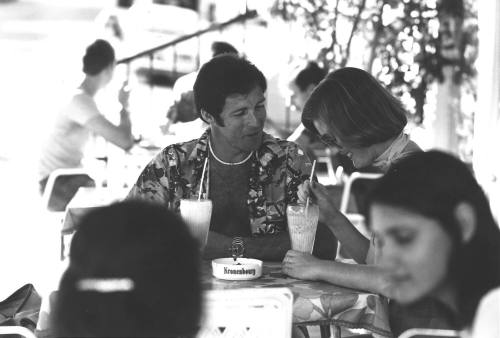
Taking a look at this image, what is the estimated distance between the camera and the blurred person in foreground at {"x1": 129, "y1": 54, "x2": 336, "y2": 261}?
9.38ft

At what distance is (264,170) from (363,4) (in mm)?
3665

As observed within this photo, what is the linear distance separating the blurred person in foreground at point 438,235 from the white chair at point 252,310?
1.89 ft

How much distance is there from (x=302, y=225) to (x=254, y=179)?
49cm

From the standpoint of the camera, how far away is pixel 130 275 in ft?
3.46

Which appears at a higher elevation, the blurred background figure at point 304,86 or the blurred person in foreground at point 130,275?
the blurred background figure at point 304,86

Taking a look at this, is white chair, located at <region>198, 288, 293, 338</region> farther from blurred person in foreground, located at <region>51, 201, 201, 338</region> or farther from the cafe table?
blurred person in foreground, located at <region>51, 201, 201, 338</region>

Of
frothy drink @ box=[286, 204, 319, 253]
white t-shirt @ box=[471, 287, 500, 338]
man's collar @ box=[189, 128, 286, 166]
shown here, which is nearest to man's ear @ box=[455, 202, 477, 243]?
white t-shirt @ box=[471, 287, 500, 338]

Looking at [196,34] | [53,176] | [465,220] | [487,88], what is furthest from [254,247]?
[196,34]

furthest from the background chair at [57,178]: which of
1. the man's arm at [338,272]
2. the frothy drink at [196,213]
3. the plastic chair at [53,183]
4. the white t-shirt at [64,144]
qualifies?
the man's arm at [338,272]

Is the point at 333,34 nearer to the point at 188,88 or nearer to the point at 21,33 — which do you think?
the point at 188,88

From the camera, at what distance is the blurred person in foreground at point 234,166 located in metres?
2.86

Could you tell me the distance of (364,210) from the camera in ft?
4.72

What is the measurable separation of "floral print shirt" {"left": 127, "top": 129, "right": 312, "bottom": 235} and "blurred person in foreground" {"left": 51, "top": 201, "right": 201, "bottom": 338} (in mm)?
1732

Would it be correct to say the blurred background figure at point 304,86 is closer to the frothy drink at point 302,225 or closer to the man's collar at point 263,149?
the man's collar at point 263,149
